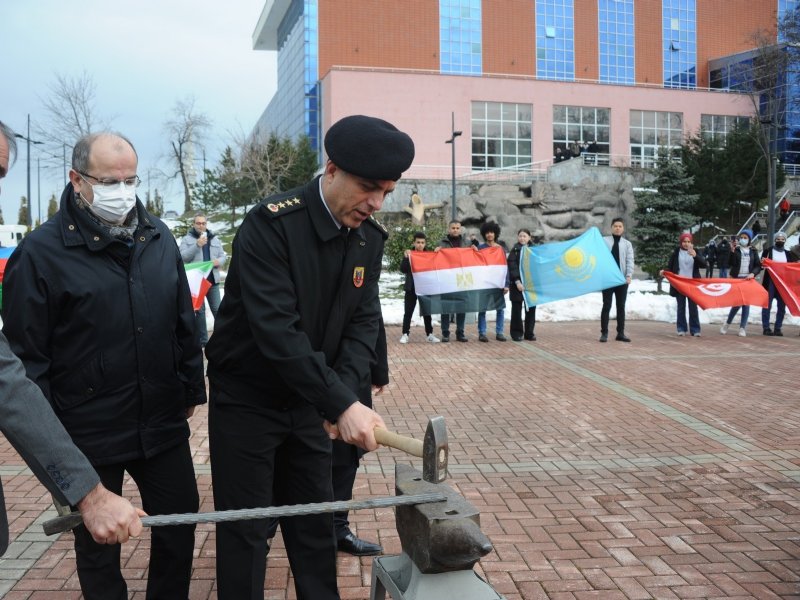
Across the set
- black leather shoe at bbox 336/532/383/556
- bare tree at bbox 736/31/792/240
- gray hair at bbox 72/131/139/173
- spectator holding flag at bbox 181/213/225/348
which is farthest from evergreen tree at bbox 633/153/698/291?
→ gray hair at bbox 72/131/139/173

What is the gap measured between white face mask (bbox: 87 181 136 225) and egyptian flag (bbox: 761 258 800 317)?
43.1 feet

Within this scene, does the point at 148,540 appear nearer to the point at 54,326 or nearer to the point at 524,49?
the point at 54,326

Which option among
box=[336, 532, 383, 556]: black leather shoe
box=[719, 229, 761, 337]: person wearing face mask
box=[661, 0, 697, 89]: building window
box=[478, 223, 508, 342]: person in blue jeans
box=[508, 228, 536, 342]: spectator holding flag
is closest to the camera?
box=[336, 532, 383, 556]: black leather shoe

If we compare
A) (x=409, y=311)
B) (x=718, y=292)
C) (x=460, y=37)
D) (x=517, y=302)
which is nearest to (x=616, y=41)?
(x=460, y=37)

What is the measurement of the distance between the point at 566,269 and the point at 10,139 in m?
11.5

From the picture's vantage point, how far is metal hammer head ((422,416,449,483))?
6.78 feet

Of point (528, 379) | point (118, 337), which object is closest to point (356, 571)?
point (118, 337)

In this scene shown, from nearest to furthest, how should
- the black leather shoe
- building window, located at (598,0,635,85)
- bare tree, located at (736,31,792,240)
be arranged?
the black leather shoe → bare tree, located at (736,31,792,240) → building window, located at (598,0,635,85)

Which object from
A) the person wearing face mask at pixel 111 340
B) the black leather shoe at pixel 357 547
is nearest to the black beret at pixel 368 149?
the person wearing face mask at pixel 111 340

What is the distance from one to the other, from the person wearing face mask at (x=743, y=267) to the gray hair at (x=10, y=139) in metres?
13.6

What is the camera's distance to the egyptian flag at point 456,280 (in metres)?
12.5

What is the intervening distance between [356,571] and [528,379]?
227 inches

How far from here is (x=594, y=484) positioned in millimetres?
5082

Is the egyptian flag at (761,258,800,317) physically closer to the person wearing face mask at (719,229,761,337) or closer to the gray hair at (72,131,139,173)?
the person wearing face mask at (719,229,761,337)
